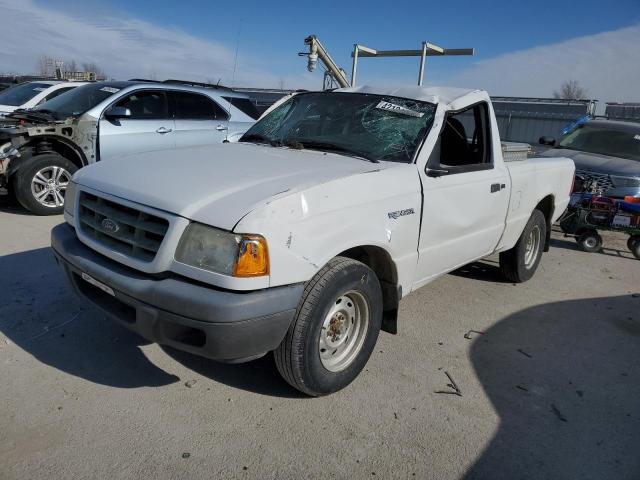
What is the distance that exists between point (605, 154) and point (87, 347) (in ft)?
27.8

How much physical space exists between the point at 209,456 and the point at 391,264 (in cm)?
149

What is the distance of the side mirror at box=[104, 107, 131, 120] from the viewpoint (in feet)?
21.3

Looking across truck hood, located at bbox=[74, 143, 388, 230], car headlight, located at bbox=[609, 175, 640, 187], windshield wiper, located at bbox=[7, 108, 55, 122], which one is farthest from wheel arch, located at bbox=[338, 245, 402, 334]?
car headlight, located at bbox=[609, 175, 640, 187]

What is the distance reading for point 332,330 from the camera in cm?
289

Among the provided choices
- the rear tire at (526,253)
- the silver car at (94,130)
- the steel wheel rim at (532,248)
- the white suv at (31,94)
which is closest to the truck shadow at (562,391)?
the rear tire at (526,253)

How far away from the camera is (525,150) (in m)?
4.80

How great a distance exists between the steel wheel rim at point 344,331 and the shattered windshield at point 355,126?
0.96 meters

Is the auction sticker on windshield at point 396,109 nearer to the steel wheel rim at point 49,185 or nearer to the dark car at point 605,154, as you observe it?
the steel wheel rim at point 49,185

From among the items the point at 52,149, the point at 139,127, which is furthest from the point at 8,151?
the point at 139,127

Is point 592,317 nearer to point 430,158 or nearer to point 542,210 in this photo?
point 542,210

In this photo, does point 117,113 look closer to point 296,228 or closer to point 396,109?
point 396,109

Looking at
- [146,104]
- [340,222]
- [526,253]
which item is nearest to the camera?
[340,222]

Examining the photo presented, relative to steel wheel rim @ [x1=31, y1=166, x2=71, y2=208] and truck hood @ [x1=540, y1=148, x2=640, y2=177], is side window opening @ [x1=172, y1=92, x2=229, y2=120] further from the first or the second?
truck hood @ [x1=540, y1=148, x2=640, y2=177]

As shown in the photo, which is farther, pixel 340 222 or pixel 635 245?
pixel 635 245
